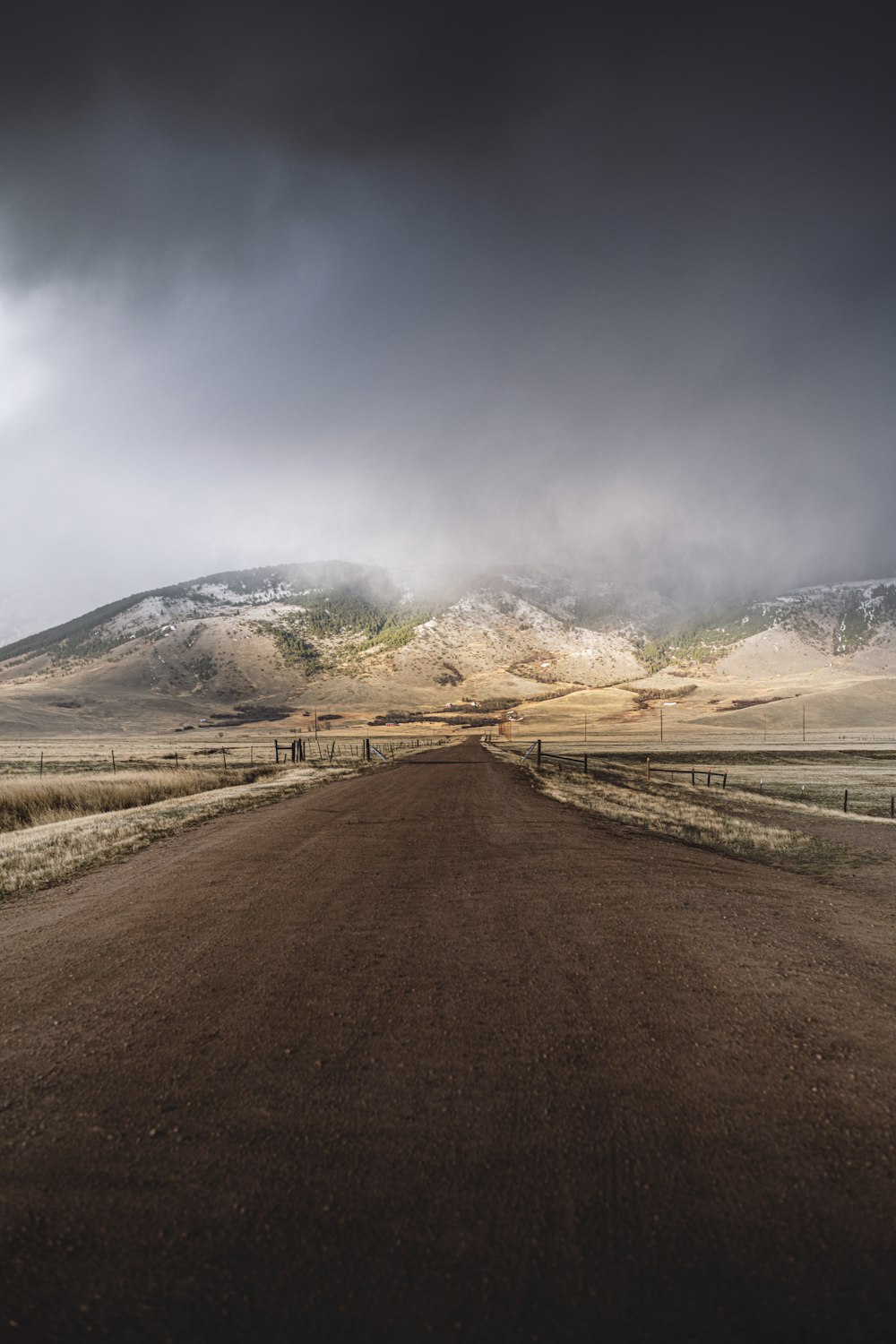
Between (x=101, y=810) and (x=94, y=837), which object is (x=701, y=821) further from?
(x=101, y=810)

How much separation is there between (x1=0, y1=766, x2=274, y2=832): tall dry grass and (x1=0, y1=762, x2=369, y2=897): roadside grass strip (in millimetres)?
1188

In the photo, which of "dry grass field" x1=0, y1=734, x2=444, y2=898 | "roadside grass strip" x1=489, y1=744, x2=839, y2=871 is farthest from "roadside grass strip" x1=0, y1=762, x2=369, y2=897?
"roadside grass strip" x1=489, y1=744, x2=839, y2=871

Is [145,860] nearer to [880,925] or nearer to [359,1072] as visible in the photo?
[359,1072]

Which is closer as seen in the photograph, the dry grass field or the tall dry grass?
the dry grass field

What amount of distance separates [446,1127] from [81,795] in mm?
22484

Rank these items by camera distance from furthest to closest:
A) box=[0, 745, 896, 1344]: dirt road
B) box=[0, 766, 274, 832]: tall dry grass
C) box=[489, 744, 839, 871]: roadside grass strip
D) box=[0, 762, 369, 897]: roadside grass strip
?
box=[0, 766, 274, 832]: tall dry grass < box=[489, 744, 839, 871]: roadside grass strip < box=[0, 762, 369, 897]: roadside grass strip < box=[0, 745, 896, 1344]: dirt road

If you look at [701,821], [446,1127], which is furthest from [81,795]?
[446,1127]

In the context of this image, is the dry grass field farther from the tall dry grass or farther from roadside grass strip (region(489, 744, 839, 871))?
roadside grass strip (region(489, 744, 839, 871))

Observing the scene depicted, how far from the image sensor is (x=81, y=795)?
68.4 feet

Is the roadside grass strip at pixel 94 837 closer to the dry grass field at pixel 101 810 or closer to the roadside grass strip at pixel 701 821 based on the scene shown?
the dry grass field at pixel 101 810

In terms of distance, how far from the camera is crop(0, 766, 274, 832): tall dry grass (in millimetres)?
18469

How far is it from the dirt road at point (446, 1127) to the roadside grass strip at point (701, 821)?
21.6ft

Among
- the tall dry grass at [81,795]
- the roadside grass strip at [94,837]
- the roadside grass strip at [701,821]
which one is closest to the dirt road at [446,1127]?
the roadside grass strip at [94,837]

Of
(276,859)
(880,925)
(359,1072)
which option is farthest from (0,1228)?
(880,925)
